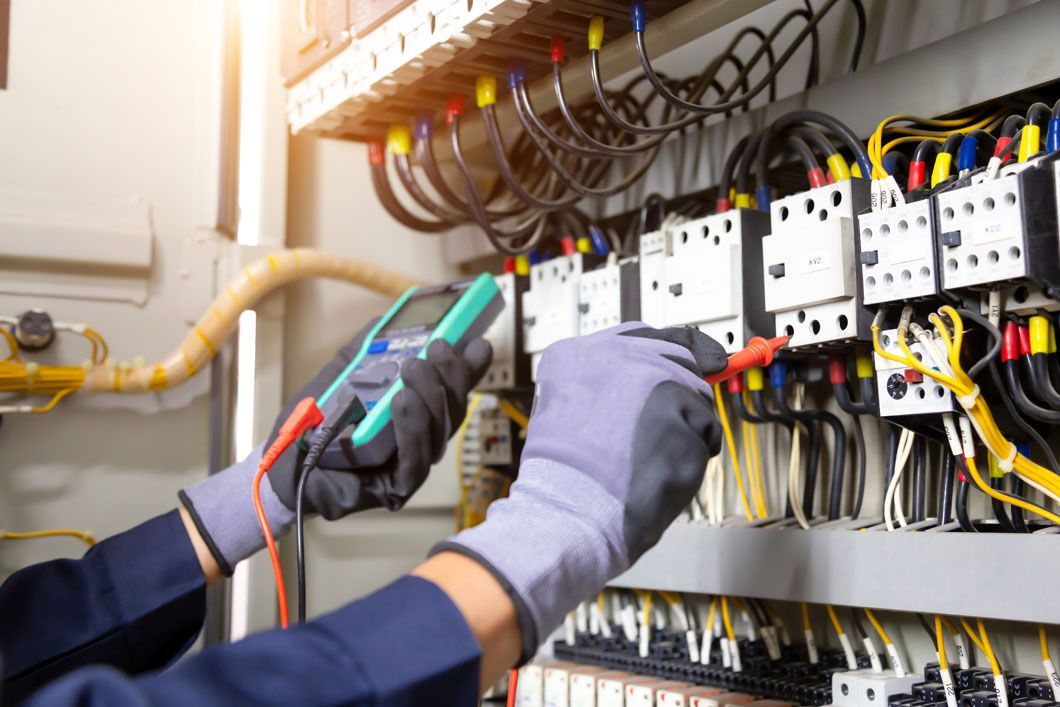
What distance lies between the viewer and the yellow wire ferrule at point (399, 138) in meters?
1.44

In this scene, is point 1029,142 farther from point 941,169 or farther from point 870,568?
point 870,568

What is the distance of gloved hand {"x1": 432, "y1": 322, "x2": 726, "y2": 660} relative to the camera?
646 mm

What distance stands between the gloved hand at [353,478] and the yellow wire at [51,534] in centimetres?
38

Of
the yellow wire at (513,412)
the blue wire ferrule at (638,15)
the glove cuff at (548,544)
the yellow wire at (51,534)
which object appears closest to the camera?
the glove cuff at (548,544)

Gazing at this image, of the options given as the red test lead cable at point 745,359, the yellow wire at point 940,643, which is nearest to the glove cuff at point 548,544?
the red test lead cable at point 745,359

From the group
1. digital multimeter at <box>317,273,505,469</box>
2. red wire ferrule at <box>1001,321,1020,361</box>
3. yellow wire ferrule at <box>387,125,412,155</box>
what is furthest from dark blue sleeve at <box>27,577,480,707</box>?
yellow wire ferrule at <box>387,125,412,155</box>

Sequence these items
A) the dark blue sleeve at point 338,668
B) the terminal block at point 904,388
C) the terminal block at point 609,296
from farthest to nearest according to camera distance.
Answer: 1. the terminal block at point 609,296
2. the terminal block at point 904,388
3. the dark blue sleeve at point 338,668

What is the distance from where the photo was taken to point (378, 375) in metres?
1.20

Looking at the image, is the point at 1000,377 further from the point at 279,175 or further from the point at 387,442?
the point at 279,175

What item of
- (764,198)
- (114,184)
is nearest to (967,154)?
(764,198)

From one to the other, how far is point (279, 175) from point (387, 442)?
2.39 ft

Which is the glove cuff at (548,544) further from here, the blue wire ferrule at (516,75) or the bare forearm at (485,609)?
the blue wire ferrule at (516,75)

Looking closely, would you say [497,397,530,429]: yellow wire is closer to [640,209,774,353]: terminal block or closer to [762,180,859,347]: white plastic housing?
[640,209,774,353]: terminal block

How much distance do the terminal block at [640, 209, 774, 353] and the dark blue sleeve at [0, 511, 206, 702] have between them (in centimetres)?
65
